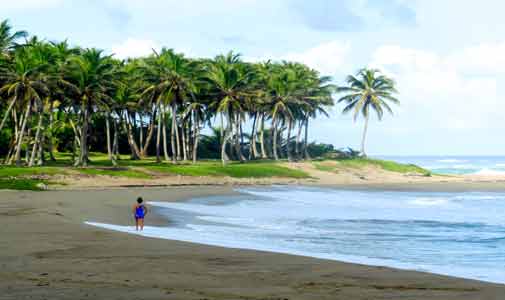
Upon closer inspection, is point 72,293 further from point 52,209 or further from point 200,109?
point 200,109

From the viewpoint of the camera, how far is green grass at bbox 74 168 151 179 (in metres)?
46.1

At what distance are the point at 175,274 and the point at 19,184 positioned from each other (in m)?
29.3

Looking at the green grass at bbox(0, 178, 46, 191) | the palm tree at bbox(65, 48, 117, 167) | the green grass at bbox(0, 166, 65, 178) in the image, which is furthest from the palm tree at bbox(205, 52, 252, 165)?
the green grass at bbox(0, 178, 46, 191)

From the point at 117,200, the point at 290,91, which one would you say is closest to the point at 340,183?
the point at 290,91

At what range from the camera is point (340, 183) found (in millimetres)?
62031

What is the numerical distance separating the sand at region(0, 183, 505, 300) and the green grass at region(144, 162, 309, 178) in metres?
34.6

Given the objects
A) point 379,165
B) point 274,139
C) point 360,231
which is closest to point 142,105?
point 274,139

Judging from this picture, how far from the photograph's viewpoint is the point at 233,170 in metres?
57.0

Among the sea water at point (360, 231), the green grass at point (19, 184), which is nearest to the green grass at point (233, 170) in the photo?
the green grass at point (19, 184)

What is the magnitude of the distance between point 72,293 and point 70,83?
145ft

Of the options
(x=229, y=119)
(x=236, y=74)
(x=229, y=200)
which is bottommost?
(x=229, y=200)

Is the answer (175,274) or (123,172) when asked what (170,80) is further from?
(175,274)

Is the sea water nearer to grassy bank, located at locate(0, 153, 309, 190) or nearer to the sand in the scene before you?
the sand

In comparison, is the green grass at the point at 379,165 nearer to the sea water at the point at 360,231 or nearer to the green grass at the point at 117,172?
the green grass at the point at 117,172
